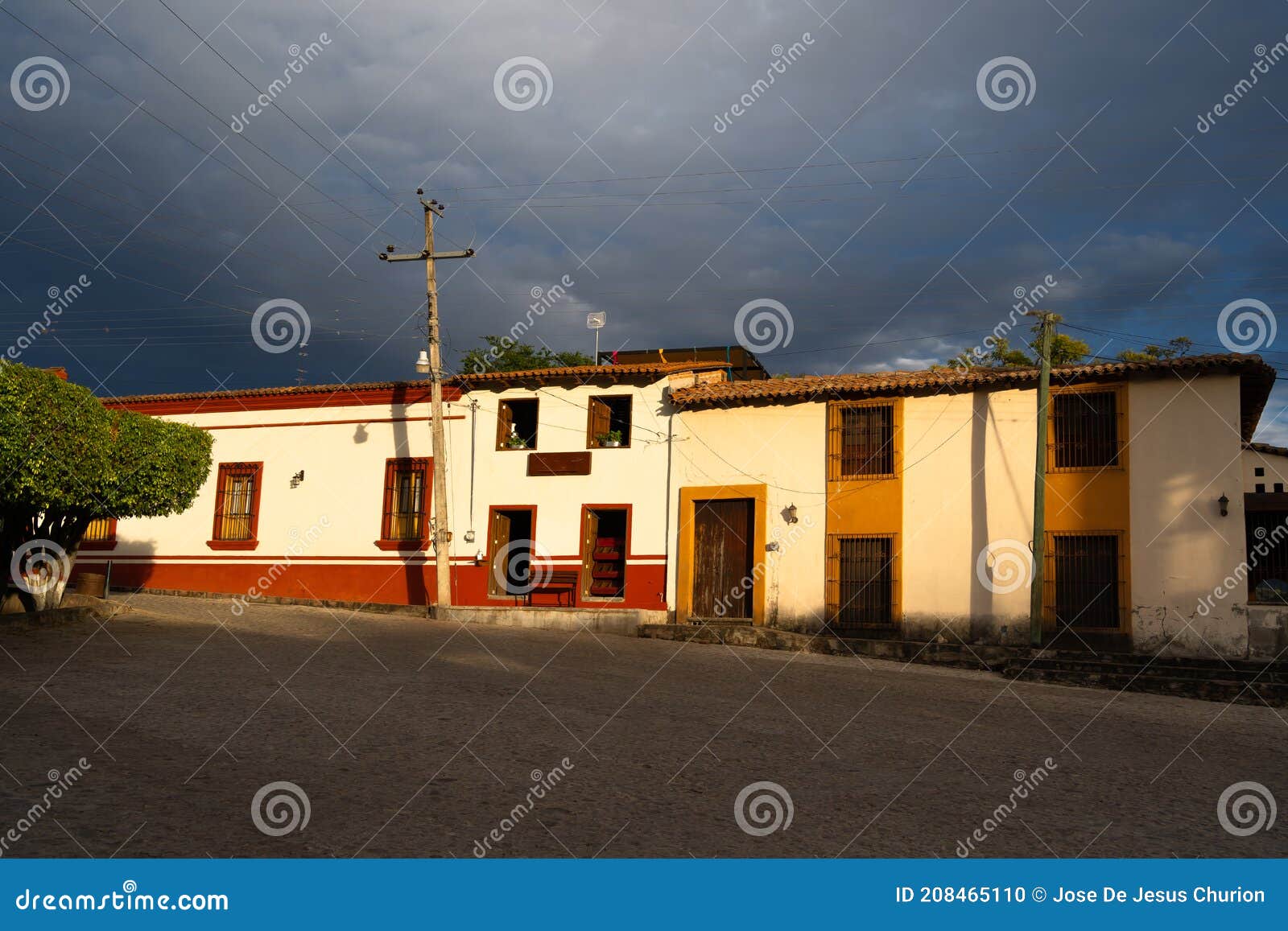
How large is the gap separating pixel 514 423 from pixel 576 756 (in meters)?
14.0

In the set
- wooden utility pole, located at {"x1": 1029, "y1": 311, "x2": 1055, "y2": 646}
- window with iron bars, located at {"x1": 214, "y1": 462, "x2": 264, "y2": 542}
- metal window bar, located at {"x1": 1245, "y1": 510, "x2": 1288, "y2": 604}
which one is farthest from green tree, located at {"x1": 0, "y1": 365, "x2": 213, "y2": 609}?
metal window bar, located at {"x1": 1245, "y1": 510, "x2": 1288, "y2": 604}

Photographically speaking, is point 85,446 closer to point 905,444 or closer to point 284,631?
point 284,631

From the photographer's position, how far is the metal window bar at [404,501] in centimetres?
2053

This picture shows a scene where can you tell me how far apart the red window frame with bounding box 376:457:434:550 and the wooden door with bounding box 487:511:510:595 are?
53.1 inches

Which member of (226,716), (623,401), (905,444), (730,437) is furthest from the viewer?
(623,401)

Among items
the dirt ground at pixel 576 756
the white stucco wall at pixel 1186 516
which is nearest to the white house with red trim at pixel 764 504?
the white stucco wall at pixel 1186 516

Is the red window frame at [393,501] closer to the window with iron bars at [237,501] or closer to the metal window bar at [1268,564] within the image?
the window with iron bars at [237,501]

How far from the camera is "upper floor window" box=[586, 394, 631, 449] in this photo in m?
19.5

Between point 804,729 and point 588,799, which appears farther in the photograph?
point 804,729

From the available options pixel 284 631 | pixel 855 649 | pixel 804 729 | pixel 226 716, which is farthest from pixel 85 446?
pixel 855 649

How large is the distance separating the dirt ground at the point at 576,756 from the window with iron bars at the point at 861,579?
165 inches

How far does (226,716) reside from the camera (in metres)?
8.02

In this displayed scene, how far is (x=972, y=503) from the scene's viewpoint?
1631 cm

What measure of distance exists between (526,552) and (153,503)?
7.05 m
